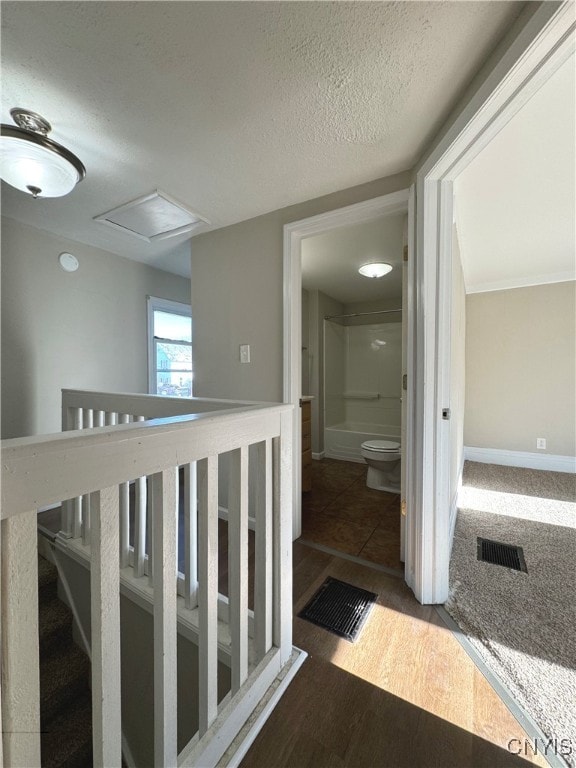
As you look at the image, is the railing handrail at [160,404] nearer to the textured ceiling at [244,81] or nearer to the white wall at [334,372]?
the textured ceiling at [244,81]

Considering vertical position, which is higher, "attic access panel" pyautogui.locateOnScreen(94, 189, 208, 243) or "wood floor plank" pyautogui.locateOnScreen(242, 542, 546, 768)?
"attic access panel" pyautogui.locateOnScreen(94, 189, 208, 243)

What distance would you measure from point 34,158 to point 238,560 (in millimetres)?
1824

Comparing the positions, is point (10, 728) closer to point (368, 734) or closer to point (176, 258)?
point (368, 734)

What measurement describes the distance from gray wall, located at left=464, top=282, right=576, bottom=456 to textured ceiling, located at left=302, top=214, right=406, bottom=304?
1.20 meters

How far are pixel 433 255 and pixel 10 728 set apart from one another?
1846mm

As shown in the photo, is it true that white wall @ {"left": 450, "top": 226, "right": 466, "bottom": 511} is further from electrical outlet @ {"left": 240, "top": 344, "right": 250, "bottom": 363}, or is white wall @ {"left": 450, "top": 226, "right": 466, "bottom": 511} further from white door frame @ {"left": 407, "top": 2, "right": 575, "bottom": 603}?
electrical outlet @ {"left": 240, "top": 344, "right": 250, "bottom": 363}

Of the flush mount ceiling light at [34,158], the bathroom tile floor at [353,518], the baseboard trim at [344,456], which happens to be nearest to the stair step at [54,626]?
the bathroom tile floor at [353,518]

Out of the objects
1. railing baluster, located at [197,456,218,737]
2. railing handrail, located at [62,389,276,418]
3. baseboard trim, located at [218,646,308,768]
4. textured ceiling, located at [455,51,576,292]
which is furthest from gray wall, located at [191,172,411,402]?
baseboard trim, located at [218,646,308,768]

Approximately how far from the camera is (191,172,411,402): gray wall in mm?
1990

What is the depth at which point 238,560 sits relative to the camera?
932 mm

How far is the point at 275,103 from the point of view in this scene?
117 centimetres

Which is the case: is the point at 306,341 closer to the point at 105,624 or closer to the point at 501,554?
the point at 501,554

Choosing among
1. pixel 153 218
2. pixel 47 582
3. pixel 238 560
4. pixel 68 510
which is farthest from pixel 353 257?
pixel 47 582

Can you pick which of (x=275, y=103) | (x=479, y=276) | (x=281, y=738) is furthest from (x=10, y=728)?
(x=479, y=276)
